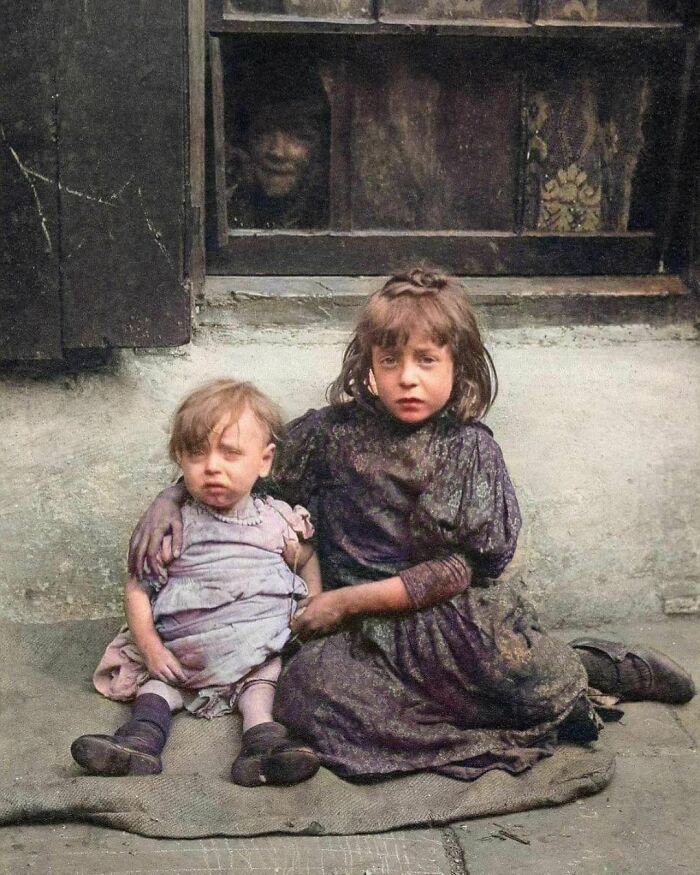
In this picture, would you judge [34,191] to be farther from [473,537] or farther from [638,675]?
[638,675]

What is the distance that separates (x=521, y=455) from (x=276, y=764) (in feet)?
3.89

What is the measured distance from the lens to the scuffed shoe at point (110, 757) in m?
2.60

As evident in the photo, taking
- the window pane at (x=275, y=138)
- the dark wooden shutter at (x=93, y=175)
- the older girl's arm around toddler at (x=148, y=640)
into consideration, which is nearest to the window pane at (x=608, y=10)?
the window pane at (x=275, y=138)

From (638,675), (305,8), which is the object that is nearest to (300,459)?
(638,675)

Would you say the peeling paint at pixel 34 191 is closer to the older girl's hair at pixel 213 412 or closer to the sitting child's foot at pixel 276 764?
the older girl's hair at pixel 213 412

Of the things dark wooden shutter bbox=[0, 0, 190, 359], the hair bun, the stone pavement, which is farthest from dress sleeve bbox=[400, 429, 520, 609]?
dark wooden shutter bbox=[0, 0, 190, 359]

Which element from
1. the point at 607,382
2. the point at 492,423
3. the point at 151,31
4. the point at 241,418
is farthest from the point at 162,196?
the point at 607,382

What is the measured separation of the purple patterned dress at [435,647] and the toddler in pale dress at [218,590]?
0.40 feet

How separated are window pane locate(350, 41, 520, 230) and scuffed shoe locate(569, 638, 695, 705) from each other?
46.6 inches

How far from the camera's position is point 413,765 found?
8.89 ft

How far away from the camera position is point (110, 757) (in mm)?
2615

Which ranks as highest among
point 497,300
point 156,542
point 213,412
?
point 497,300

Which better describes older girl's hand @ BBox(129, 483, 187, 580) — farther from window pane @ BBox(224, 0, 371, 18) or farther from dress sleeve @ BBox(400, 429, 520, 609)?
window pane @ BBox(224, 0, 371, 18)

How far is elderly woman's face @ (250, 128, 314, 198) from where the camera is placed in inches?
133
